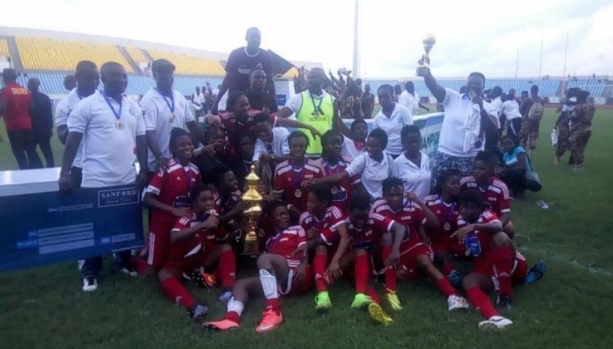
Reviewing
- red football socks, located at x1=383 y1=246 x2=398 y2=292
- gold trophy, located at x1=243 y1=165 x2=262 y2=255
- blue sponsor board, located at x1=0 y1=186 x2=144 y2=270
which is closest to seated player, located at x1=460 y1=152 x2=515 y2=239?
red football socks, located at x1=383 y1=246 x2=398 y2=292

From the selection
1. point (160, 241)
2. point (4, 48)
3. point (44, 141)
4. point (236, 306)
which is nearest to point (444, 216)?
point (236, 306)

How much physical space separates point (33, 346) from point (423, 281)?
11.1 feet

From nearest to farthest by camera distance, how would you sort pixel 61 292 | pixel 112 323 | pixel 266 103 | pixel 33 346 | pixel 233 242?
pixel 33 346
pixel 112 323
pixel 61 292
pixel 233 242
pixel 266 103

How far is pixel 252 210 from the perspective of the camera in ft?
15.4

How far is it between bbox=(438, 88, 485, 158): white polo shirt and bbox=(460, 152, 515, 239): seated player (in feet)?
2.49

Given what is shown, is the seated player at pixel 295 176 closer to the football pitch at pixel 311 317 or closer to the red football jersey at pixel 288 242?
the red football jersey at pixel 288 242

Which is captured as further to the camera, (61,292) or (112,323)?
(61,292)

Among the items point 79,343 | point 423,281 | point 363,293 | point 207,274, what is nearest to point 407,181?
point 423,281

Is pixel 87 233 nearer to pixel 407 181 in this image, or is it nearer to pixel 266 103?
pixel 266 103

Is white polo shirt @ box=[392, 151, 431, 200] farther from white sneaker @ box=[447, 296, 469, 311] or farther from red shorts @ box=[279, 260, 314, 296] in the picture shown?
red shorts @ box=[279, 260, 314, 296]

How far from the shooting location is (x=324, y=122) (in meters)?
6.14

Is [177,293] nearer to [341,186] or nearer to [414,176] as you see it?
[341,186]

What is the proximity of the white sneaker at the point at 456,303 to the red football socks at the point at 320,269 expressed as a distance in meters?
1.06

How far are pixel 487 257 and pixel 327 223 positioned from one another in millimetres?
1481
